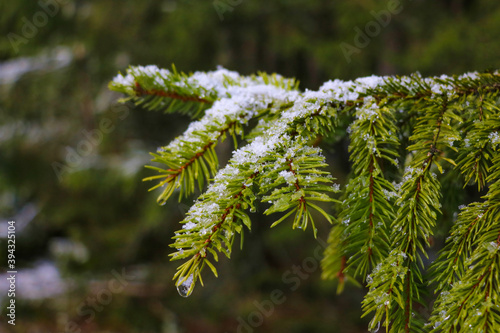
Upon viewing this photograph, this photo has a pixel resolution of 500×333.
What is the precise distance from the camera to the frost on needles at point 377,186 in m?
0.62

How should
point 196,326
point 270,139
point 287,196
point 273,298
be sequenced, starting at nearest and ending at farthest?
point 287,196 → point 270,139 → point 196,326 → point 273,298

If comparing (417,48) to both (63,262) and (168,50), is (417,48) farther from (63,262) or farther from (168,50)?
(63,262)

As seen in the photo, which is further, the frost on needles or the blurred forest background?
the blurred forest background

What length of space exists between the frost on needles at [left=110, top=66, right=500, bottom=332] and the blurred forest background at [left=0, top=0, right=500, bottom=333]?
2.66 meters

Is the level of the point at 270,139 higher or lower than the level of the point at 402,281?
higher

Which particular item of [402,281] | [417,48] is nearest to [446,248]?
[402,281]

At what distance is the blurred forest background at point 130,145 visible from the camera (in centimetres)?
360

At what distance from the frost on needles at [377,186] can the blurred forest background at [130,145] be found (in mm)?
2657

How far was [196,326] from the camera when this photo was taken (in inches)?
168

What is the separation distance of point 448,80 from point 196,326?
4317 mm

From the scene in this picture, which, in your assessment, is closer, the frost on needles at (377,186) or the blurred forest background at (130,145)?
the frost on needles at (377,186)

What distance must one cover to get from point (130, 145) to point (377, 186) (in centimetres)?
398

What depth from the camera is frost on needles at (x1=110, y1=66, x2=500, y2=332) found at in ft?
2.02

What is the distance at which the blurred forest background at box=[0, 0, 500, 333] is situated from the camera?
142 inches
